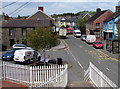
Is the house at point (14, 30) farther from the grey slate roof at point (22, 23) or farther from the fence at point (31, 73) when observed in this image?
the fence at point (31, 73)

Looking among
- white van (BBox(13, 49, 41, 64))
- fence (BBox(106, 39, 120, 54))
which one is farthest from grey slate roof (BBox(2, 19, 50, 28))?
white van (BBox(13, 49, 41, 64))

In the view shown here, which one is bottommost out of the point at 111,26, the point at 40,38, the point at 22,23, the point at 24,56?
the point at 24,56

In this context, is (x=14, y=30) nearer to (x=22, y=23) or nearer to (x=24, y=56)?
(x=22, y=23)

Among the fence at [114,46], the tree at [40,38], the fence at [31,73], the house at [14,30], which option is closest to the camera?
the fence at [31,73]

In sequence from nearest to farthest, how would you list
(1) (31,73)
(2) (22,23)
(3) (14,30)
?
(1) (31,73)
(3) (14,30)
(2) (22,23)

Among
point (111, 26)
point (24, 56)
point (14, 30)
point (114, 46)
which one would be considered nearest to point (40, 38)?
point (24, 56)

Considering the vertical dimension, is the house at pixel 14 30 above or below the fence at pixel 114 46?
above

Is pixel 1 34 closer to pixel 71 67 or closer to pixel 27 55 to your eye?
pixel 27 55

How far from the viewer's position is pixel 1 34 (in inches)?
1742

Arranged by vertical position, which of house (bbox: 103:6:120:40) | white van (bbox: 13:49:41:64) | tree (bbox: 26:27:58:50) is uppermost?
house (bbox: 103:6:120:40)

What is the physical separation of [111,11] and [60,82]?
173 ft

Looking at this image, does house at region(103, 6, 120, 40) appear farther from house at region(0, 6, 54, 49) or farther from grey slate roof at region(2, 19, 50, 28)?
grey slate roof at region(2, 19, 50, 28)

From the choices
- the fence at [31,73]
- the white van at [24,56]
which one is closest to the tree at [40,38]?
the white van at [24,56]

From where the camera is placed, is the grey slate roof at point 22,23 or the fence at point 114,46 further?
the grey slate roof at point 22,23
